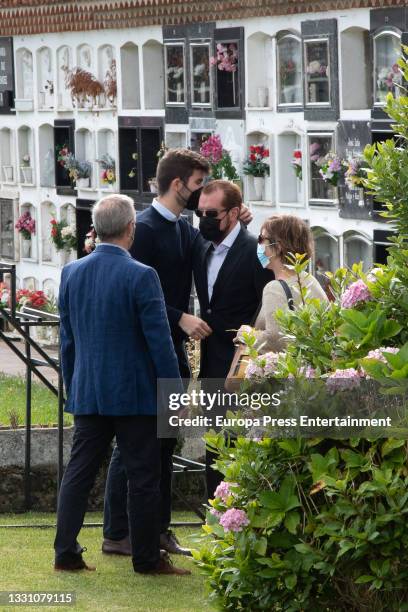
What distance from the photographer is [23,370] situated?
24.1m

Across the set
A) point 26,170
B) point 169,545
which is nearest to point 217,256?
point 169,545

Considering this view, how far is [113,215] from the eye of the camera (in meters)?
6.16

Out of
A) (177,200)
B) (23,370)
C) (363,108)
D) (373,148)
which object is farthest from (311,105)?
(373,148)

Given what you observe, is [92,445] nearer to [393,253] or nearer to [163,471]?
[163,471]

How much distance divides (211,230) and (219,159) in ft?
55.4

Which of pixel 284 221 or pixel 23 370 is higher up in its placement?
pixel 284 221

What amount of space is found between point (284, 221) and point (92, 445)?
42.4 inches

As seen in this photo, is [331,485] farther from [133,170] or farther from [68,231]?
[68,231]

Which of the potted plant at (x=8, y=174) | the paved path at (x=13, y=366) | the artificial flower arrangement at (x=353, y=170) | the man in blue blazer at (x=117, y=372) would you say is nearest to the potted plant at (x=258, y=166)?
the artificial flower arrangement at (x=353, y=170)

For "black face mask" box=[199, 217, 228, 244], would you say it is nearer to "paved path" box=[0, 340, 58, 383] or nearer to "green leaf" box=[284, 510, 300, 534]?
"green leaf" box=[284, 510, 300, 534]

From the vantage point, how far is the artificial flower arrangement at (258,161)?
75.1ft

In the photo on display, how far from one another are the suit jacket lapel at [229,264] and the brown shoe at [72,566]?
117 cm

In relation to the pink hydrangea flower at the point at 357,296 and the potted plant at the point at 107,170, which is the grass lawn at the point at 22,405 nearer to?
the pink hydrangea flower at the point at 357,296

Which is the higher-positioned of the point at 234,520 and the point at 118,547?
the point at 234,520
